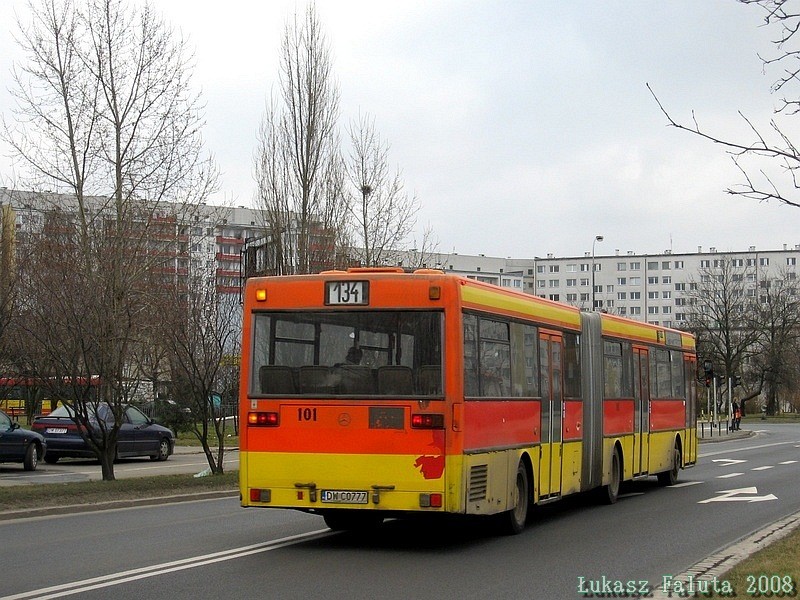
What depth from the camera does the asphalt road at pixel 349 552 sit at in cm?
1012

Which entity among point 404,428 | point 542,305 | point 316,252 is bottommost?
point 404,428

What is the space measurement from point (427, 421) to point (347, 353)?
1188mm

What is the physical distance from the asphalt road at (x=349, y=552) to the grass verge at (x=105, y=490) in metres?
0.92

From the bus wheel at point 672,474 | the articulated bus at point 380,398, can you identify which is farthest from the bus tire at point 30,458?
the articulated bus at point 380,398

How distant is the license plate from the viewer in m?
12.6

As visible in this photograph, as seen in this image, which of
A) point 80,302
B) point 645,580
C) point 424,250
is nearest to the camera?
point 645,580

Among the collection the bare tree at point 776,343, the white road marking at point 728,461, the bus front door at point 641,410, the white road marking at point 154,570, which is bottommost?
the white road marking at point 728,461

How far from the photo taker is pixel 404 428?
12.5 m

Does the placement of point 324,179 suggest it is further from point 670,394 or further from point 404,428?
point 404,428

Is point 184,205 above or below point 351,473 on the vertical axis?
above

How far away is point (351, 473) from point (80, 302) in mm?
10421

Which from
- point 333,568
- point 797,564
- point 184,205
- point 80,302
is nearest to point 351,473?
point 333,568

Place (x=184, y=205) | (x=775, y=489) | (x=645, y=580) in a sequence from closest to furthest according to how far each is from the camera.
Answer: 1. (x=645, y=580)
2. (x=775, y=489)
3. (x=184, y=205)

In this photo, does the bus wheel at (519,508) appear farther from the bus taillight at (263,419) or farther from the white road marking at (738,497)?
the white road marking at (738,497)
